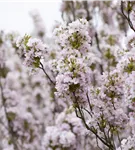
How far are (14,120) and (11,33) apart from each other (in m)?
2.45

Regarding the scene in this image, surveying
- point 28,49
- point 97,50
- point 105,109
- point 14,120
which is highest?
point 97,50

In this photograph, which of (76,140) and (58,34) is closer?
(58,34)

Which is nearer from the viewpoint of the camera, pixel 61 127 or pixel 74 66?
pixel 74 66

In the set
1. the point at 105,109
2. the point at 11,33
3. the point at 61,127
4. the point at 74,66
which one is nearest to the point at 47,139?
the point at 61,127

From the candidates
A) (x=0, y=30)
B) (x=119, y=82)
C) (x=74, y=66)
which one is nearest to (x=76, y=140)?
(x=0, y=30)

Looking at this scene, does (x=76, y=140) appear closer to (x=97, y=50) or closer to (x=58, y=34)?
(x=97, y=50)

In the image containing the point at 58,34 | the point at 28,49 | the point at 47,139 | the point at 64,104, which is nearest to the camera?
the point at 28,49

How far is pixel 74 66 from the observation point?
3.74 metres

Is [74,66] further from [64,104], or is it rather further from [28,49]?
[64,104]

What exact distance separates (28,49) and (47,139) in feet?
9.11

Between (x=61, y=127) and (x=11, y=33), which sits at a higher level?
(x=11, y=33)

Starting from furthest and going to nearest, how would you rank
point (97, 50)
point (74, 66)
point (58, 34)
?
point (97, 50) < point (58, 34) < point (74, 66)

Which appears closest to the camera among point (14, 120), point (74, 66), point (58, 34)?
point (74, 66)

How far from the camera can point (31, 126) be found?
29.0ft
